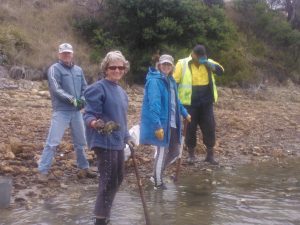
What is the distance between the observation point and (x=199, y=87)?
7805 mm

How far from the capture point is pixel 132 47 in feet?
72.4

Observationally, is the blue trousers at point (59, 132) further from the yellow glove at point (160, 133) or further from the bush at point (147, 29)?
the bush at point (147, 29)

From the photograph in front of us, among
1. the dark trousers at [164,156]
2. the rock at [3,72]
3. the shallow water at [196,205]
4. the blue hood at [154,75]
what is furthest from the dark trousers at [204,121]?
the rock at [3,72]

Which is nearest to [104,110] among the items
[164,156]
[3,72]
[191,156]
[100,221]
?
[100,221]

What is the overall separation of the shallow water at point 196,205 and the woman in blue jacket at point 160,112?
525mm

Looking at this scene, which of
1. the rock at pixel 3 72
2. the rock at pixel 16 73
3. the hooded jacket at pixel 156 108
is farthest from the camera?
the rock at pixel 16 73

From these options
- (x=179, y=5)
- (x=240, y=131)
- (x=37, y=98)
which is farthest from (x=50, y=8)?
(x=240, y=131)

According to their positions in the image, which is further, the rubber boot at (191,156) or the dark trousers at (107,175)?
the rubber boot at (191,156)

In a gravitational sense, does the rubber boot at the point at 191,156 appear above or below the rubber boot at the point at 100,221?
above

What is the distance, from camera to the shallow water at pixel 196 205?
218 inches

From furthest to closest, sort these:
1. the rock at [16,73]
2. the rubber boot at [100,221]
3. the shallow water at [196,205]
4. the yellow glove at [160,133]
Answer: the rock at [16,73] → the yellow glove at [160,133] → the shallow water at [196,205] → the rubber boot at [100,221]

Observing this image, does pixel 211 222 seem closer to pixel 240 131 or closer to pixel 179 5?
pixel 240 131

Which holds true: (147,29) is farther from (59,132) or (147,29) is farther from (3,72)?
(59,132)

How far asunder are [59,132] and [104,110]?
1890 mm
